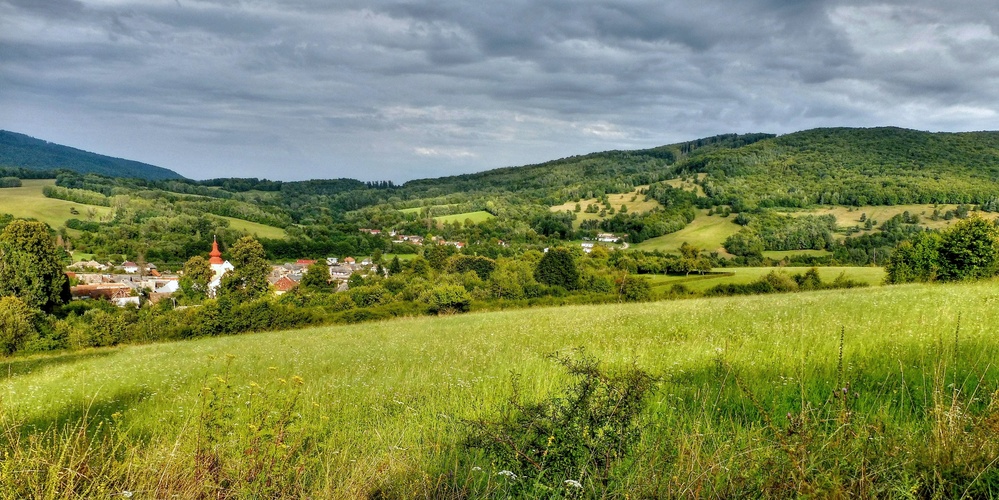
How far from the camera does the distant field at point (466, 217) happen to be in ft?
515

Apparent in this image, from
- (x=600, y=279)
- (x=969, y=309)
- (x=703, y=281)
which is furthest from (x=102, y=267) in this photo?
(x=969, y=309)

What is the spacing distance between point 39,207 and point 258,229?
1857 inches

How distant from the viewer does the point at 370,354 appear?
1316cm

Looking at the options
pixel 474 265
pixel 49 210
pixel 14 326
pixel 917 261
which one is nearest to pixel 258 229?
pixel 49 210

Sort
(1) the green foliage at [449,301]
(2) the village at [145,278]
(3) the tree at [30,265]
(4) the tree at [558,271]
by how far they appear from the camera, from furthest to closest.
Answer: (2) the village at [145,278]
(4) the tree at [558,271]
(1) the green foliage at [449,301]
(3) the tree at [30,265]

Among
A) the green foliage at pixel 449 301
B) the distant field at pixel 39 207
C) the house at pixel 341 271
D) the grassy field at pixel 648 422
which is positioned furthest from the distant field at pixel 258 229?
the grassy field at pixel 648 422

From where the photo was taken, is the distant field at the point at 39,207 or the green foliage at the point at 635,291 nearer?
the green foliage at the point at 635,291

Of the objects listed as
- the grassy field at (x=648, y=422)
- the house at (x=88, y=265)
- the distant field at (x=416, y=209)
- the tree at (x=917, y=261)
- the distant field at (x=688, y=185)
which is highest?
the distant field at (x=688, y=185)

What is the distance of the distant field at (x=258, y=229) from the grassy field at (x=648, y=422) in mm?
126582

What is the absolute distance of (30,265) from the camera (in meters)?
42.8

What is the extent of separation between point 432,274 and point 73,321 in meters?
42.8

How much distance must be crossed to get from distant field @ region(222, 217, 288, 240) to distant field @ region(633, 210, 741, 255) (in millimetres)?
89668

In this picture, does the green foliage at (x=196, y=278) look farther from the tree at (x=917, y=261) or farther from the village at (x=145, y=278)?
the tree at (x=917, y=261)

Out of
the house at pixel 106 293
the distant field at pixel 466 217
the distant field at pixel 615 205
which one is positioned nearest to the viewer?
the house at pixel 106 293
